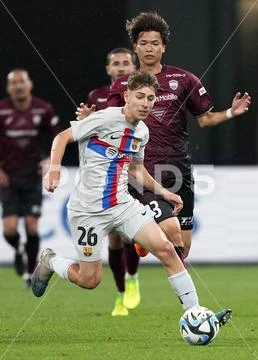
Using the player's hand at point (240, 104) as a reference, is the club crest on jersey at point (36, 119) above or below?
below

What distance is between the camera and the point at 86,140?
830 centimetres

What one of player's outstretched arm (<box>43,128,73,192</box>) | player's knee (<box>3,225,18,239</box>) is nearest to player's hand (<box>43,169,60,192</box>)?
player's outstretched arm (<box>43,128,73,192</box>)

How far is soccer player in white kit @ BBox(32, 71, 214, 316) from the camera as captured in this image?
8055mm

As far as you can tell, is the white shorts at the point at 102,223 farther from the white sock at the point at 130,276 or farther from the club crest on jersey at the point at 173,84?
the white sock at the point at 130,276

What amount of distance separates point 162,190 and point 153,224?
1.33ft

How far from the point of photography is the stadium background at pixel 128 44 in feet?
50.4

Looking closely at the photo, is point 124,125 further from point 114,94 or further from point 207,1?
point 207,1

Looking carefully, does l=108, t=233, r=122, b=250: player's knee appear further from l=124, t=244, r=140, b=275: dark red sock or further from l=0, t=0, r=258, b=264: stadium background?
l=0, t=0, r=258, b=264: stadium background

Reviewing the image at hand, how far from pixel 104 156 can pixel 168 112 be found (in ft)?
4.41

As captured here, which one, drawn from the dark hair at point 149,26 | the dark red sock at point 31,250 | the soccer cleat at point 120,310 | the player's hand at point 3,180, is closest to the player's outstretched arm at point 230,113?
the dark hair at point 149,26

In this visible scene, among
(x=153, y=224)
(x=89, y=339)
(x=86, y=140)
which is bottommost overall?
(x=89, y=339)

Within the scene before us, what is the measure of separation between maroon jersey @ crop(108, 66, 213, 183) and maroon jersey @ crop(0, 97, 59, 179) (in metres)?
4.46

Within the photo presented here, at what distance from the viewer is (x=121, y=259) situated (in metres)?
10.8

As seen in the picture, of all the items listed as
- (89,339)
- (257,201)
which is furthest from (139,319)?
(257,201)
